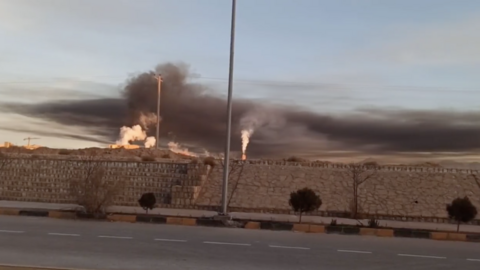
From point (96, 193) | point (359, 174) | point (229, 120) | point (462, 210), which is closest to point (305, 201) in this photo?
point (229, 120)

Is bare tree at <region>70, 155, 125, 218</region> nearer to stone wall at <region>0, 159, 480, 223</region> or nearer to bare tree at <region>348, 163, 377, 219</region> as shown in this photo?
stone wall at <region>0, 159, 480, 223</region>

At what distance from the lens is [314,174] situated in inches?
1103

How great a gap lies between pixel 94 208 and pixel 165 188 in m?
8.37

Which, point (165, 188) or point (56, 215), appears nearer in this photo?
point (56, 215)

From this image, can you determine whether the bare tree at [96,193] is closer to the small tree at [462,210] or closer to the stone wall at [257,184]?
the stone wall at [257,184]

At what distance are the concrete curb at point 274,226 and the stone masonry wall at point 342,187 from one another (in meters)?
6.02

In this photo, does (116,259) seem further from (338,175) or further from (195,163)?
(338,175)

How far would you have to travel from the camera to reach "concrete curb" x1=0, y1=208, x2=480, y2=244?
1523cm

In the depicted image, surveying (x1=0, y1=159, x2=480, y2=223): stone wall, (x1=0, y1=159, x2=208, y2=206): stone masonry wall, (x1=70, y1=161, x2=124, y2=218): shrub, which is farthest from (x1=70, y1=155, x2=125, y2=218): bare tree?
(x1=0, y1=159, x2=208, y2=206): stone masonry wall

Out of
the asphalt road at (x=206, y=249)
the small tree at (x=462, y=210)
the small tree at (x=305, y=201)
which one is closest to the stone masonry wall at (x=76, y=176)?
the small tree at (x=305, y=201)

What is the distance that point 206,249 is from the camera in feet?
35.5

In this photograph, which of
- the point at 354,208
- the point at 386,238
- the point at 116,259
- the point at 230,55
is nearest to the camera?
the point at 116,259

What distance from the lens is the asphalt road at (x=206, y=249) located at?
29.6ft

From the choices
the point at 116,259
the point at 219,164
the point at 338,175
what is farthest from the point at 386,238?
the point at 219,164
